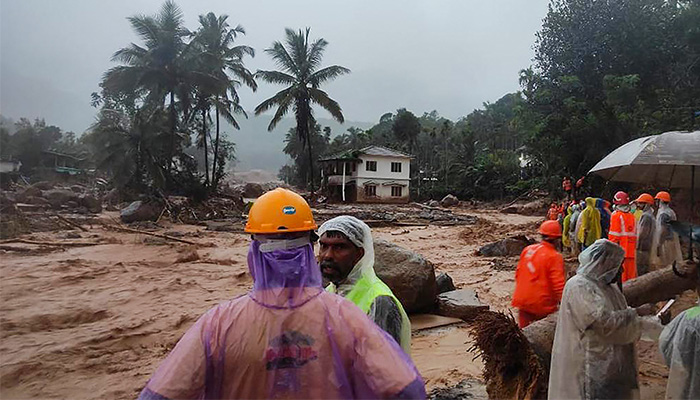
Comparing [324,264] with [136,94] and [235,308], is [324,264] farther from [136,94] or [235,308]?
[136,94]

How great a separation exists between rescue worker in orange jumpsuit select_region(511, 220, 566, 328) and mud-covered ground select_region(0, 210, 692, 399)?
2.58 ft

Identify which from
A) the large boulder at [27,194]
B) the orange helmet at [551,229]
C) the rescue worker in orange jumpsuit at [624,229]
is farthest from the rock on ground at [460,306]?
the large boulder at [27,194]

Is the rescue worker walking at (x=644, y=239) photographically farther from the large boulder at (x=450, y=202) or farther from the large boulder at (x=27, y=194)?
the large boulder at (x=450, y=202)

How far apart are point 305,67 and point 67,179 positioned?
21.4 m

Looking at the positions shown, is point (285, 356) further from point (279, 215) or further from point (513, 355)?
point (513, 355)

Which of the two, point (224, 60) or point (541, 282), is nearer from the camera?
point (541, 282)

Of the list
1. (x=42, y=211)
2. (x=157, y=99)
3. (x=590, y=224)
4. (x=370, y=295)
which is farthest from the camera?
(x=157, y=99)

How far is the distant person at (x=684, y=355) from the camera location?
99.3 inches

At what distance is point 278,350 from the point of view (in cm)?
130

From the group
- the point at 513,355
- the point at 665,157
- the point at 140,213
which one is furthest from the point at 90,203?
the point at 665,157

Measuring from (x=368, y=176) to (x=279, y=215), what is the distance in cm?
3586

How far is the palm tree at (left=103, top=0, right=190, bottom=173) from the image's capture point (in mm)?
23562

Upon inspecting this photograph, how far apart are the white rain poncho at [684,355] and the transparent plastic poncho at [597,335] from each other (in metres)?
0.18

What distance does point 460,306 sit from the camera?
→ 6.35 meters
